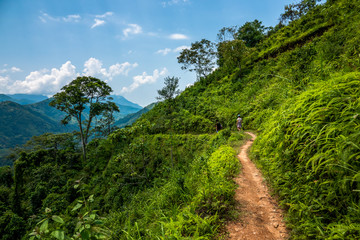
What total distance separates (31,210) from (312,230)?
2835 cm

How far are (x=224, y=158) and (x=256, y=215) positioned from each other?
263cm

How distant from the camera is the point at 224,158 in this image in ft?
18.6

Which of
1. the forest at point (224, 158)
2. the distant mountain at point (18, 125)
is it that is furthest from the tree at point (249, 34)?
the distant mountain at point (18, 125)

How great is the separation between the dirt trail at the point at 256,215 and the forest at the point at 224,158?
0.58ft

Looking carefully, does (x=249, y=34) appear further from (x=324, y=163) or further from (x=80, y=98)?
(x=324, y=163)

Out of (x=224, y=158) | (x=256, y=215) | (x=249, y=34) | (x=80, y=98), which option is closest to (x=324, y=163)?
(x=256, y=215)

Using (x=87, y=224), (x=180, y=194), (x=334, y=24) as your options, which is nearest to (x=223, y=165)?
(x=180, y=194)

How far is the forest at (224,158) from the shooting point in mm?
2244

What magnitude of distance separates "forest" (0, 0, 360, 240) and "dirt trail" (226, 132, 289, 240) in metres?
0.18

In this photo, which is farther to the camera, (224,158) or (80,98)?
(80,98)

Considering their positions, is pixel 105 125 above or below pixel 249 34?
below

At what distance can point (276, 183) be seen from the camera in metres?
3.52

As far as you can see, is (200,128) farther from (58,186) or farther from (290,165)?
(58,186)

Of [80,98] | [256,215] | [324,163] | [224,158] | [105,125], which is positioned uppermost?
[80,98]
